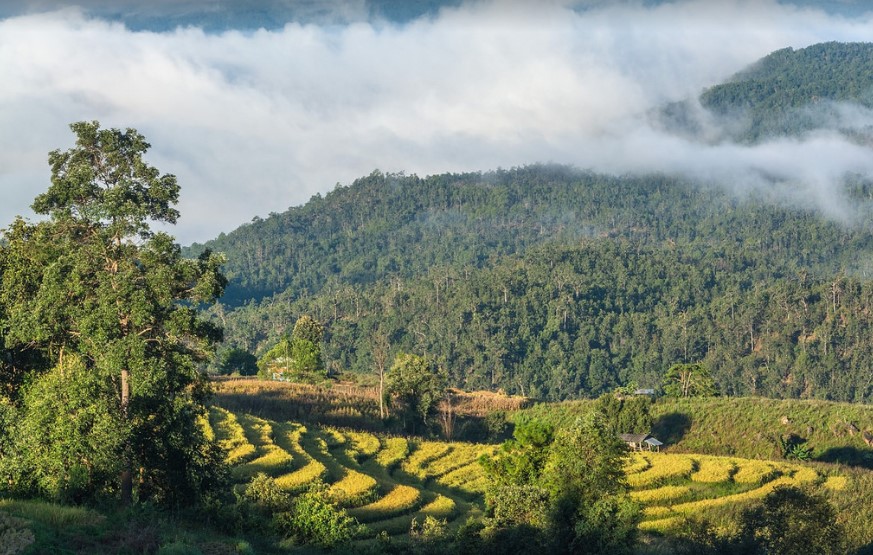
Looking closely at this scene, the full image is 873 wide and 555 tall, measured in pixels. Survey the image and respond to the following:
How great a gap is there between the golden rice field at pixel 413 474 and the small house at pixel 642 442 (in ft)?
32.1

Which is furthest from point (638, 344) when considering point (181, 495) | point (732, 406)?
point (181, 495)

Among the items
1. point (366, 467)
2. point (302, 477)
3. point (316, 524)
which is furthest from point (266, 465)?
point (316, 524)

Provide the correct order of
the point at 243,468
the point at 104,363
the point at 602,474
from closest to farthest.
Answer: the point at 104,363
the point at 602,474
the point at 243,468

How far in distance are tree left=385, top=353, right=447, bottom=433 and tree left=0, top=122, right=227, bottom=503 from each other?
56603mm

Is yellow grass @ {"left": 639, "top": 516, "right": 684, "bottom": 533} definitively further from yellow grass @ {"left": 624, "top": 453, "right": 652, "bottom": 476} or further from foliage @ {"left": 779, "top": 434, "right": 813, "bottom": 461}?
foliage @ {"left": 779, "top": 434, "right": 813, "bottom": 461}

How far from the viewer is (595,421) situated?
34.4 metres

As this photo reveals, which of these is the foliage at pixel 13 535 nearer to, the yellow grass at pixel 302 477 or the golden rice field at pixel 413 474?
the golden rice field at pixel 413 474

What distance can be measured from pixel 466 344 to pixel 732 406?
314ft

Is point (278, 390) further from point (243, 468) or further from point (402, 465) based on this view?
point (243, 468)

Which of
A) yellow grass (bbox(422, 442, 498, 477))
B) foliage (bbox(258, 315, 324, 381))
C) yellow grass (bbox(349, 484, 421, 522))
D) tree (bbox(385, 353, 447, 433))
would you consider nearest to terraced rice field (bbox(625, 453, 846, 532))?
yellow grass (bbox(422, 442, 498, 477))

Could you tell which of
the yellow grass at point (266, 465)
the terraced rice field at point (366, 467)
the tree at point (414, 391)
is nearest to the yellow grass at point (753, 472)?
the terraced rice field at point (366, 467)

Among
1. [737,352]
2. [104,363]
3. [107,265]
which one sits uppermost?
[107,265]

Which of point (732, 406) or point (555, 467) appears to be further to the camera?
point (732, 406)

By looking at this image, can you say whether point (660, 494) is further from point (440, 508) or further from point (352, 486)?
point (352, 486)
